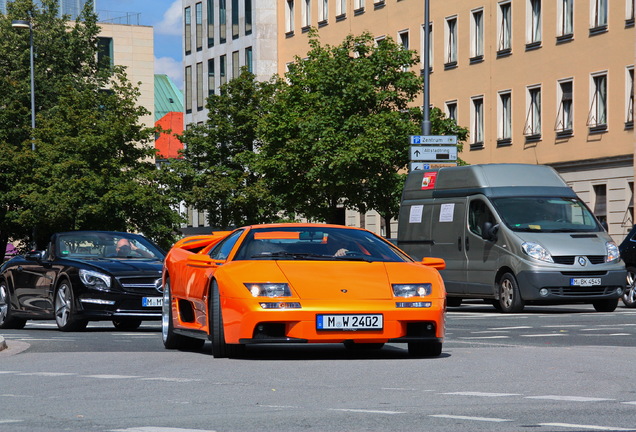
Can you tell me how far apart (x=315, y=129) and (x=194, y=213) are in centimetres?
4138

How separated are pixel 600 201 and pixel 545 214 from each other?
75.7ft

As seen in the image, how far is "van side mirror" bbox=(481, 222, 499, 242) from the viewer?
25666 millimetres

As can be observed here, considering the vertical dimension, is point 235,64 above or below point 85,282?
above

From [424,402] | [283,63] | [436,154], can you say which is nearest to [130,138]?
[436,154]

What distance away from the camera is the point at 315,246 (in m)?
13.7

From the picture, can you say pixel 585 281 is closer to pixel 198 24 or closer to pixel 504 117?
pixel 504 117

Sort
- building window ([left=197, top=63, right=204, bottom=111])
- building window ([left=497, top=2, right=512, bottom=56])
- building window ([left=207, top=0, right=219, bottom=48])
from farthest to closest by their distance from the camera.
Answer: building window ([left=197, top=63, right=204, bottom=111]), building window ([left=207, top=0, right=219, bottom=48]), building window ([left=497, top=2, right=512, bottom=56])

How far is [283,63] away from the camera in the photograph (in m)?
75.8

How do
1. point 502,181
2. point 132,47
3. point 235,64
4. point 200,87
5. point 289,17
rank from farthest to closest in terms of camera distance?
1. point 132,47
2. point 200,87
3. point 235,64
4. point 289,17
5. point 502,181

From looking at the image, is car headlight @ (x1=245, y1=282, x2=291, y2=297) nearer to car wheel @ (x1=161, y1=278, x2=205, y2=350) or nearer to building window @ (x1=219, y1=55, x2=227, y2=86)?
car wheel @ (x1=161, y1=278, x2=205, y2=350)

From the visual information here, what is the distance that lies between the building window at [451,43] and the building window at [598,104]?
10.3 meters

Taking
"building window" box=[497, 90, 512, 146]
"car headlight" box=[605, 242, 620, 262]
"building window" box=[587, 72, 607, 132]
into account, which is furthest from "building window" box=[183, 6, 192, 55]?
"car headlight" box=[605, 242, 620, 262]

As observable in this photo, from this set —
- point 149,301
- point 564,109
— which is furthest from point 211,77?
point 149,301

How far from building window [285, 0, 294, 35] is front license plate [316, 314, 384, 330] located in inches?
2476
